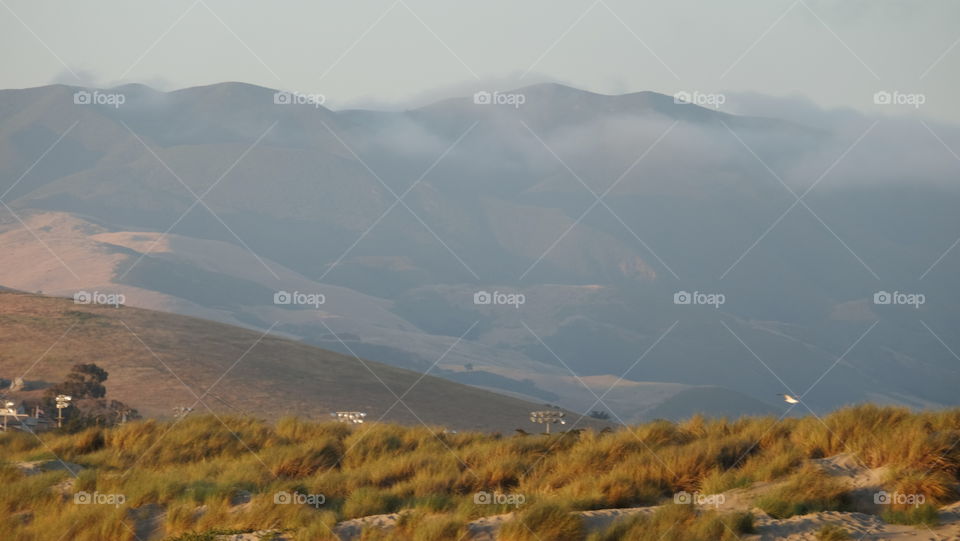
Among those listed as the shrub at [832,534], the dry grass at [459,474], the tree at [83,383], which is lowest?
the shrub at [832,534]

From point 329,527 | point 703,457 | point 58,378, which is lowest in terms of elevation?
point 329,527

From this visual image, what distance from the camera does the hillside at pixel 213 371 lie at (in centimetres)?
6906

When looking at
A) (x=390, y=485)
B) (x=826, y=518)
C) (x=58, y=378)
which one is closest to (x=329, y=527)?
(x=390, y=485)

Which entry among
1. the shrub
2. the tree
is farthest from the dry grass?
the tree

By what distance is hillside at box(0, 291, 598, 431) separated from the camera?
69.1 metres

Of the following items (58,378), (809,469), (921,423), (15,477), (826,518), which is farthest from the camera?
(58,378)

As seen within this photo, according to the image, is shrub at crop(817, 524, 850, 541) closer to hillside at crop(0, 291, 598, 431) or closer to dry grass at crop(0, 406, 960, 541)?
dry grass at crop(0, 406, 960, 541)

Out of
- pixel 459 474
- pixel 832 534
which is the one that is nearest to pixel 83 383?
pixel 459 474

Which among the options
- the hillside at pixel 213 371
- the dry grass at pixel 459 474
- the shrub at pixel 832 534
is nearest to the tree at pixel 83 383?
the hillside at pixel 213 371

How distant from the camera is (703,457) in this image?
1925 cm

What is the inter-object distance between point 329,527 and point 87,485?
562cm

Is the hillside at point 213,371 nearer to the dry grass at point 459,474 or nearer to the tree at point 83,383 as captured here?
the tree at point 83,383

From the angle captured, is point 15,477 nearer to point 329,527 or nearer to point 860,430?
point 329,527

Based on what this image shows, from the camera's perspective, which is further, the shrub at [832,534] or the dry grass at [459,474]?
the dry grass at [459,474]
